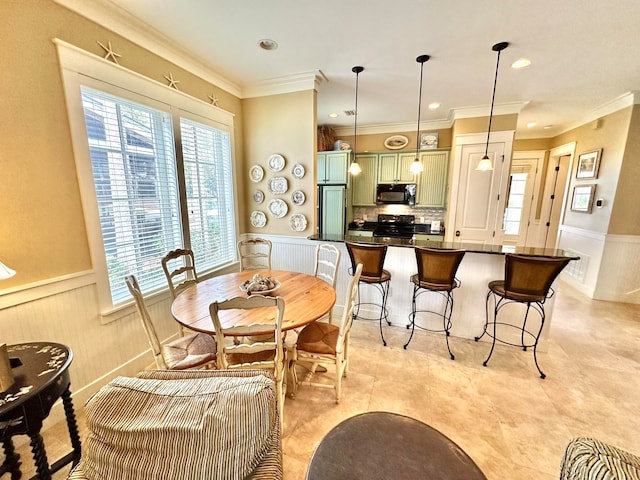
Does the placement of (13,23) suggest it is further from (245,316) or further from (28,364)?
(245,316)

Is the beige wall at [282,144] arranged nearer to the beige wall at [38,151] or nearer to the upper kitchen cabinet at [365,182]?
the beige wall at [38,151]

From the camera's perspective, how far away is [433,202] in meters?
4.89

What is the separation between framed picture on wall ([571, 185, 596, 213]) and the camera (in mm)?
4031

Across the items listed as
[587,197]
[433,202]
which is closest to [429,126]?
[433,202]

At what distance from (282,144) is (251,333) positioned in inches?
99.6

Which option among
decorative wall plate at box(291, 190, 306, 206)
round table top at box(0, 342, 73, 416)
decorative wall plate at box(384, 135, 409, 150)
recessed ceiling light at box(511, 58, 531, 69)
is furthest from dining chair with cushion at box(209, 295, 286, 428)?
decorative wall plate at box(384, 135, 409, 150)

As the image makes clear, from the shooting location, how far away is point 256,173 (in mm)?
3443

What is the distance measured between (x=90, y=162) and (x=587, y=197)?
622 centimetres

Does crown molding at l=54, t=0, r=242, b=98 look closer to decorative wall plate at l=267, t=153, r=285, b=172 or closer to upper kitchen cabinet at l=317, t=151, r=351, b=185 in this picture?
decorative wall plate at l=267, t=153, r=285, b=172

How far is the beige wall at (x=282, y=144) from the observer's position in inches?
123

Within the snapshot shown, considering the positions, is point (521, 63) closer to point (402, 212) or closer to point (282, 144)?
point (282, 144)

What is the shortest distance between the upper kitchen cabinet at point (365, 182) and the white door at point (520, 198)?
2.92m

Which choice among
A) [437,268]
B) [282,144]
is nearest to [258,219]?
[282,144]

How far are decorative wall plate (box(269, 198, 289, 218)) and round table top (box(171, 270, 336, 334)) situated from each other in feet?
3.76
